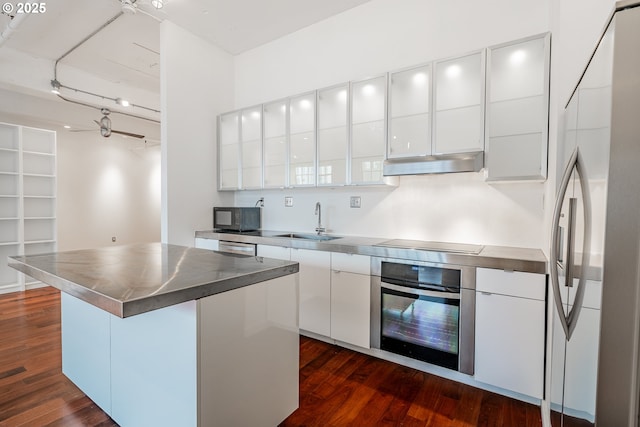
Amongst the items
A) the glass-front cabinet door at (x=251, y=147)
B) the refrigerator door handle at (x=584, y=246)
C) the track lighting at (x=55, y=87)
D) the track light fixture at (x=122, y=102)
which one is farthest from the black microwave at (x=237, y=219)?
the refrigerator door handle at (x=584, y=246)

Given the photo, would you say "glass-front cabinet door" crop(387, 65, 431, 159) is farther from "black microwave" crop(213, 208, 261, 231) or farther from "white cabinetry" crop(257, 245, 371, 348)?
"black microwave" crop(213, 208, 261, 231)

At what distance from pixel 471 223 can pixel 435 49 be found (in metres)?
1.57

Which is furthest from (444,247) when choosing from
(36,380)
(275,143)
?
(36,380)

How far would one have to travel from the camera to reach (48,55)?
3943mm

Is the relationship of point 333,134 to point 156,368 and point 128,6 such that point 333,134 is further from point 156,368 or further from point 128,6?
point 156,368

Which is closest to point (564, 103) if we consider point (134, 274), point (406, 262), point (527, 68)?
point (527, 68)

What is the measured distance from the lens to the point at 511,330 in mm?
1853

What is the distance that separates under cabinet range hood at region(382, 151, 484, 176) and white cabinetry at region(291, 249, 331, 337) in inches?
36.3

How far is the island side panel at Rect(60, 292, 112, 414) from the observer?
5.35 ft

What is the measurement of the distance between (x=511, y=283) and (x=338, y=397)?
1.33m

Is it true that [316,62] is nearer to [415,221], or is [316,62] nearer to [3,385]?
[415,221]

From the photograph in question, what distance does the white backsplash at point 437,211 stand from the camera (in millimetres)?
2285

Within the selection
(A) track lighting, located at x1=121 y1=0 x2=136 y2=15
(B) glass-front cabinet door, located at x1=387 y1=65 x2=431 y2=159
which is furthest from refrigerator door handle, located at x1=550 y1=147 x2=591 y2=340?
(A) track lighting, located at x1=121 y1=0 x2=136 y2=15

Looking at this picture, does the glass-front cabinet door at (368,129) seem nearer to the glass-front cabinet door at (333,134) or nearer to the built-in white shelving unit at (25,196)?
the glass-front cabinet door at (333,134)
